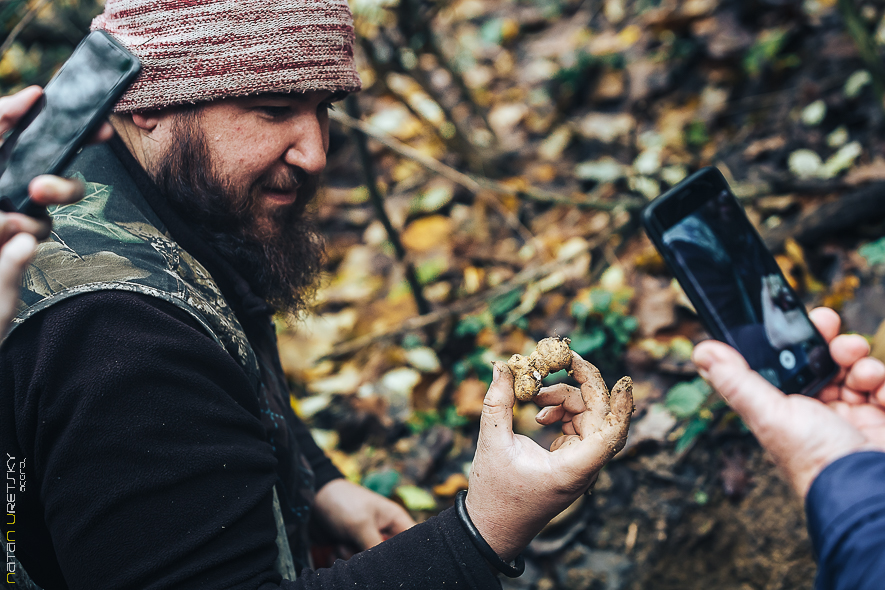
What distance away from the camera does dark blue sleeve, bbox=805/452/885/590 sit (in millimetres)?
826

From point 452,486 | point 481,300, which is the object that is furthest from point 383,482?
point 481,300

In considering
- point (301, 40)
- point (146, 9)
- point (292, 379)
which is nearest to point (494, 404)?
point (301, 40)

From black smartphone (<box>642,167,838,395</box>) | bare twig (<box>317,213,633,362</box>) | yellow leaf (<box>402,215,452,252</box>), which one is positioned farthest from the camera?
yellow leaf (<box>402,215,452,252</box>)

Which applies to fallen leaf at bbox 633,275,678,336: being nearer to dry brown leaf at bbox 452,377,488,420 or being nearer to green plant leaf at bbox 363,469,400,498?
dry brown leaf at bbox 452,377,488,420

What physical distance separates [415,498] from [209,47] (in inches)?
65.2

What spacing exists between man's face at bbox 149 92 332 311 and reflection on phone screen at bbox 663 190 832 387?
0.89 m

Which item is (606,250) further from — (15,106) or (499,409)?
(15,106)

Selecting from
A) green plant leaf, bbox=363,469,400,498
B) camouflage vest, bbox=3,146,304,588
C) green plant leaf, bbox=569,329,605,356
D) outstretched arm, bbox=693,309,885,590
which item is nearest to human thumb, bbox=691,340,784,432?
outstretched arm, bbox=693,309,885,590

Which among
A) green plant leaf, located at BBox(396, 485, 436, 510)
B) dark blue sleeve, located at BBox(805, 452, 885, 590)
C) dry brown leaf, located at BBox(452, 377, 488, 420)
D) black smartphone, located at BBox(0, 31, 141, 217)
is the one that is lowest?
green plant leaf, located at BBox(396, 485, 436, 510)

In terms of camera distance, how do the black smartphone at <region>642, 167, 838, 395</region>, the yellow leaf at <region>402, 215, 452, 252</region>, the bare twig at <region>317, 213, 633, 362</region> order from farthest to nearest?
1. the yellow leaf at <region>402, 215, 452, 252</region>
2. the bare twig at <region>317, 213, 633, 362</region>
3. the black smartphone at <region>642, 167, 838, 395</region>

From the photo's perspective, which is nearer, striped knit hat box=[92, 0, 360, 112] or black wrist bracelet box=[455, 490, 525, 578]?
black wrist bracelet box=[455, 490, 525, 578]

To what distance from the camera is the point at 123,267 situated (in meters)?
1.10

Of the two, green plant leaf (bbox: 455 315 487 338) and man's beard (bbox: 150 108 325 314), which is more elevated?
man's beard (bbox: 150 108 325 314)

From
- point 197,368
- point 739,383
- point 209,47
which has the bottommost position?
point 739,383
